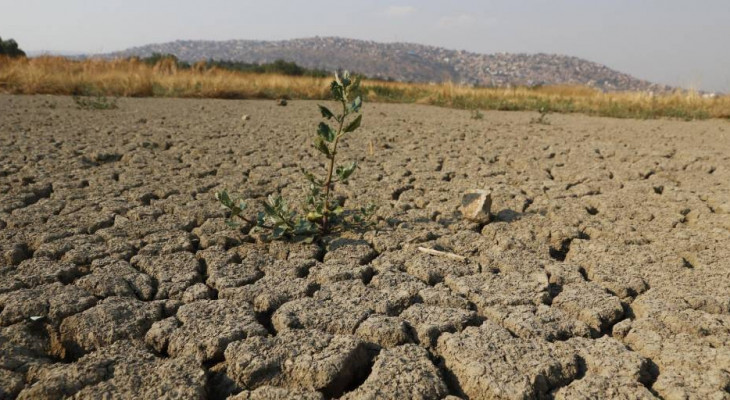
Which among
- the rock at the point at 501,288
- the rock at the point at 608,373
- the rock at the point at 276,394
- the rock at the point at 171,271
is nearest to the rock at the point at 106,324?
the rock at the point at 171,271

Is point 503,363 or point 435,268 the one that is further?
point 435,268

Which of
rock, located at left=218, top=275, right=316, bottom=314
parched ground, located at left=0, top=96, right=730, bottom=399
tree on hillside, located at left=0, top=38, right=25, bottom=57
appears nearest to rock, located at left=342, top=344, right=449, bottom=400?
parched ground, located at left=0, top=96, right=730, bottom=399

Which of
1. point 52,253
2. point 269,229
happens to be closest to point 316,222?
point 269,229

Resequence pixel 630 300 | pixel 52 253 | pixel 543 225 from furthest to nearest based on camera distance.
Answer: pixel 543 225 < pixel 52 253 < pixel 630 300

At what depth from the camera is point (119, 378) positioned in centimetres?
127

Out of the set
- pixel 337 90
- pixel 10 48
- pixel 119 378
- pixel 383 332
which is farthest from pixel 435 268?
pixel 10 48

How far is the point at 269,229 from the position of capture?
233cm

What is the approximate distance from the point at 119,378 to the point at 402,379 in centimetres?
72

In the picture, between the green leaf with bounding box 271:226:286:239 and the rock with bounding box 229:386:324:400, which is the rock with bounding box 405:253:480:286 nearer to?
the green leaf with bounding box 271:226:286:239

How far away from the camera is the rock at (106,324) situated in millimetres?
1429

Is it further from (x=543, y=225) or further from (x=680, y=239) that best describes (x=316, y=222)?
(x=680, y=239)

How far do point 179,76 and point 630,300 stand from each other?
9806mm

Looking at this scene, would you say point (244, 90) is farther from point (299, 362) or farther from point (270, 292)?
point (299, 362)

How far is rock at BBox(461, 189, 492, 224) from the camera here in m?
2.51
